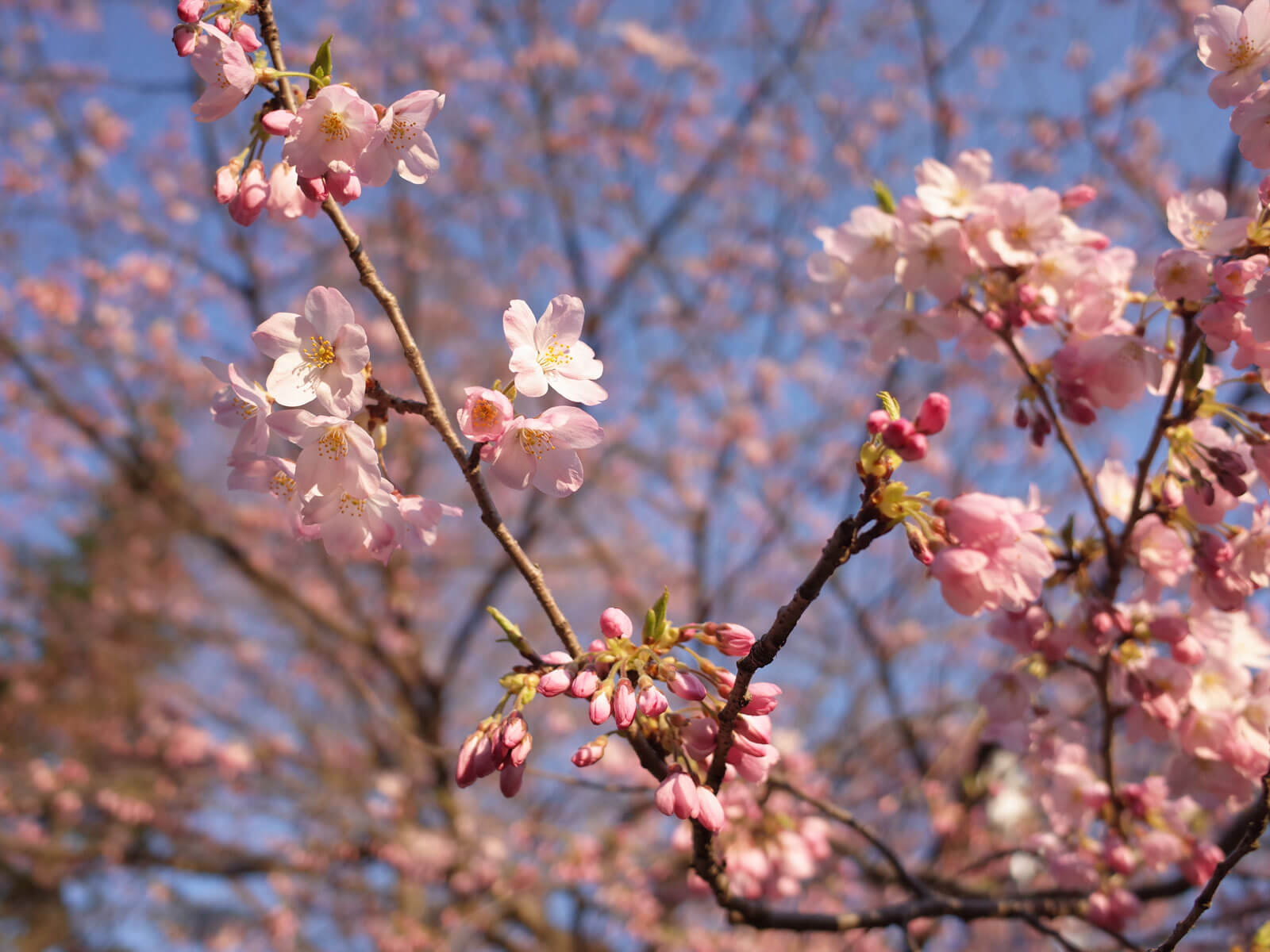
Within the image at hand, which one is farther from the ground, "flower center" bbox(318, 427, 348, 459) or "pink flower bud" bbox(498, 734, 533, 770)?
"flower center" bbox(318, 427, 348, 459)

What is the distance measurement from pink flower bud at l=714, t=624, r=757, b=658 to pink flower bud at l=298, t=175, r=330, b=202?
0.90 m

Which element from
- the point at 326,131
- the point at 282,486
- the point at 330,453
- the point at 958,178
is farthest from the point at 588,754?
the point at 958,178

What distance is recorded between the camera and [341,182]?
119 cm

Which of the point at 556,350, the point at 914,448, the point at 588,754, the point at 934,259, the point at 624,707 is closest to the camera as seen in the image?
the point at 914,448

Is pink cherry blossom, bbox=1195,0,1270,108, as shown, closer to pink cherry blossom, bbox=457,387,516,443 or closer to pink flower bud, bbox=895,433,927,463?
pink flower bud, bbox=895,433,927,463

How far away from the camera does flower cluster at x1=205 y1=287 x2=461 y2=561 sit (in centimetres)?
111

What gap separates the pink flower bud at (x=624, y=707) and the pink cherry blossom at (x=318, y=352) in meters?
0.56

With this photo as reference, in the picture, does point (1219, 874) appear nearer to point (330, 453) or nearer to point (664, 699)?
point (664, 699)

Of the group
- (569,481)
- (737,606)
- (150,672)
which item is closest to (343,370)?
(569,481)

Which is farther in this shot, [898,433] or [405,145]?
[405,145]

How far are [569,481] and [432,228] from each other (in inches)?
310

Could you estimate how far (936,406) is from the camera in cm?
97

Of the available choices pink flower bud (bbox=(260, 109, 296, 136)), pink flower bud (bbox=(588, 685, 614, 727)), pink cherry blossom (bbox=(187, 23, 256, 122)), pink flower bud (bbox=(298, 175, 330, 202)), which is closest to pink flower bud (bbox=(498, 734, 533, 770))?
pink flower bud (bbox=(588, 685, 614, 727))

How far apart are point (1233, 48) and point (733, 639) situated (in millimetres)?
1381
